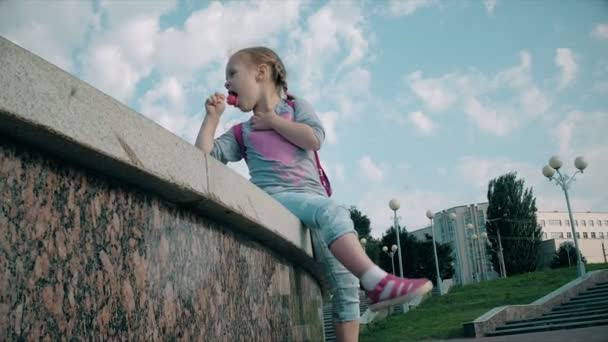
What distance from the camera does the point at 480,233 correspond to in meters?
67.0

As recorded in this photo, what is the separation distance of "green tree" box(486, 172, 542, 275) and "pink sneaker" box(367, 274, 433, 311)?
43831 mm

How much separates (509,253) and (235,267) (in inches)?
1757

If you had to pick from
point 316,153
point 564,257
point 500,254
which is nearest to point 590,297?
point 316,153

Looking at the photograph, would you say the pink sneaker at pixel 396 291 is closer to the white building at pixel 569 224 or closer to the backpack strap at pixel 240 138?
the backpack strap at pixel 240 138

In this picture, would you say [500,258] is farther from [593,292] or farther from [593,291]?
[593,292]

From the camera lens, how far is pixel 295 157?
9.14ft

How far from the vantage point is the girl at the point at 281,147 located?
8.48 ft

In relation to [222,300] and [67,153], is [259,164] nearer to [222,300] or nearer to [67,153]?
[222,300]

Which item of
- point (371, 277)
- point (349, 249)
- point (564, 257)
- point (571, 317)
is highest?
point (564, 257)

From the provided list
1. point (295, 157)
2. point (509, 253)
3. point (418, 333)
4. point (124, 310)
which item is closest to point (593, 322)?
point (418, 333)

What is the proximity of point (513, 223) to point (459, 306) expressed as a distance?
82.1 ft

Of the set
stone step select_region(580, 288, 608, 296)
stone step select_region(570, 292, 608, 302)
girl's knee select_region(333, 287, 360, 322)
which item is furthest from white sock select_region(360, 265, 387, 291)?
stone step select_region(580, 288, 608, 296)

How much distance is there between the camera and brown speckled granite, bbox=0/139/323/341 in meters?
1.28

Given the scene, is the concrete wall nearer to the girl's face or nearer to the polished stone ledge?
the polished stone ledge
